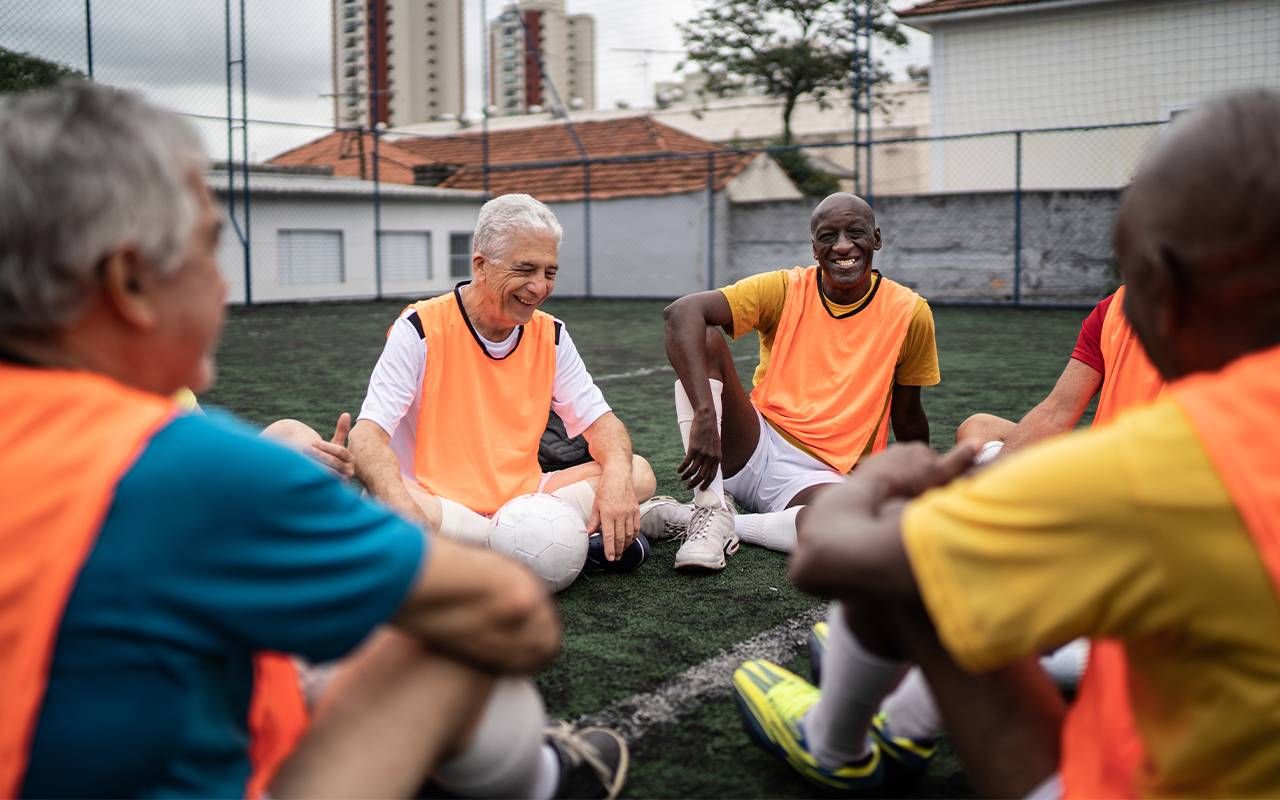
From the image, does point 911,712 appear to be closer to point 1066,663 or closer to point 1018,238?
point 1066,663

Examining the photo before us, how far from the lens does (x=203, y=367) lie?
4.76 feet

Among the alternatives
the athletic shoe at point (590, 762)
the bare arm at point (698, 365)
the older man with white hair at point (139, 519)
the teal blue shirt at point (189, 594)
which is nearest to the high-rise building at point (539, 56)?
the bare arm at point (698, 365)

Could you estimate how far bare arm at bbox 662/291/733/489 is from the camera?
411 cm

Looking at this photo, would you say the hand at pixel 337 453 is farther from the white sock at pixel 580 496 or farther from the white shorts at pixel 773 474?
the white shorts at pixel 773 474

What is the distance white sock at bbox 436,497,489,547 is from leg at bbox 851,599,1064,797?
2.27m

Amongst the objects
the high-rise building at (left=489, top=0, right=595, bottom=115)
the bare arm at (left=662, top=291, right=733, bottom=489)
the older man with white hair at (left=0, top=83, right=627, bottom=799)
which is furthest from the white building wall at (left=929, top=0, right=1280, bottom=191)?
the older man with white hair at (left=0, top=83, right=627, bottom=799)

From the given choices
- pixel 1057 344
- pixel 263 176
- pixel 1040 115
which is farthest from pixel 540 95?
pixel 1057 344

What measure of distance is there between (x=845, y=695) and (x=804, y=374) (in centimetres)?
276

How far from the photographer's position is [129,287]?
128 cm

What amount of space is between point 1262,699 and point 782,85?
93.5 ft

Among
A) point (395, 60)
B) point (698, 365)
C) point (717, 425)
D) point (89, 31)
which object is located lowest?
point (717, 425)

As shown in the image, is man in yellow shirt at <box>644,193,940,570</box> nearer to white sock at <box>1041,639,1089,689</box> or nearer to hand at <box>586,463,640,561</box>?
hand at <box>586,463,640,561</box>

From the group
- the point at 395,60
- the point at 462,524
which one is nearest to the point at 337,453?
the point at 462,524

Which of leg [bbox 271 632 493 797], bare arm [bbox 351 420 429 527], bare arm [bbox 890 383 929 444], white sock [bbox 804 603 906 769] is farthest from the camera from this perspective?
bare arm [bbox 890 383 929 444]
